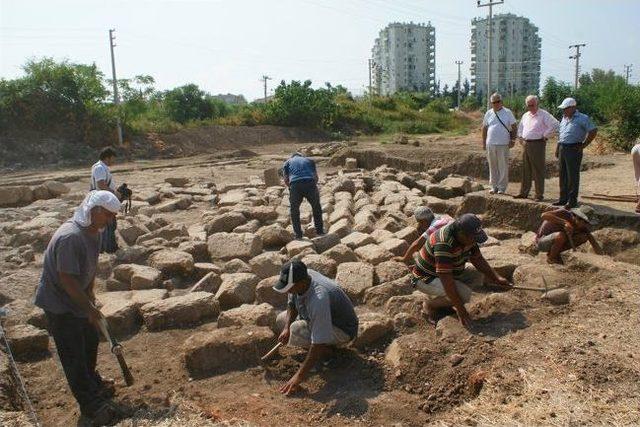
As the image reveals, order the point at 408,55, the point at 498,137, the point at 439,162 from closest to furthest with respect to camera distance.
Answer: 1. the point at 498,137
2. the point at 439,162
3. the point at 408,55

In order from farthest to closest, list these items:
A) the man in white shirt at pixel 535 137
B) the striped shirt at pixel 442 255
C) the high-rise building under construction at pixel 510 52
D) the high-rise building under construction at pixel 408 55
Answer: the high-rise building under construction at pixel 408 55 < the high-rise building under construction at pixel 510 52 < the man in white shirt at pixel 535 137 < the striped shirt at pixel 442 255

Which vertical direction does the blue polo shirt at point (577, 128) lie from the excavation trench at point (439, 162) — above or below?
above

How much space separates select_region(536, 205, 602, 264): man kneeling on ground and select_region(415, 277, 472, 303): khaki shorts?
5.17ft

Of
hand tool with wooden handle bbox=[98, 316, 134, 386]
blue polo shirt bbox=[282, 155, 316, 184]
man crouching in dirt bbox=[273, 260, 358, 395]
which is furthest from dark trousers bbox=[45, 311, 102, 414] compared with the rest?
blue polo shirt bbox=[282, 155, 316, 184]

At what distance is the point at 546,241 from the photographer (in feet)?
20.0

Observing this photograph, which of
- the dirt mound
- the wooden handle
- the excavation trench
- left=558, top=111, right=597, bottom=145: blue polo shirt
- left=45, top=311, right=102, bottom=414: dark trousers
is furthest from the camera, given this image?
the dirt mound

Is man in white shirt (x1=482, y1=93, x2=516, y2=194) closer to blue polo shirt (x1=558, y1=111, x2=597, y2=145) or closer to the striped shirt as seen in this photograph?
blue polo shirt (x1=558, y1=111, x2=597, y2=145)

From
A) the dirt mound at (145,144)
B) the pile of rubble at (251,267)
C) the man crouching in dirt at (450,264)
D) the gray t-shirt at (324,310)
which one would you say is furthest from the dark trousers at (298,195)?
the dirt mound at (145,144)

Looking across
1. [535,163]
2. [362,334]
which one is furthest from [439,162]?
[362,334]

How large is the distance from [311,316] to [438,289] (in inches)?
53.8

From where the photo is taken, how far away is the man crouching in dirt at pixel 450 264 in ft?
14.7

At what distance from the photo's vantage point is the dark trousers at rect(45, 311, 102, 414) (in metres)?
3.88

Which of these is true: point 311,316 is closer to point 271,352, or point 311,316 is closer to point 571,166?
point 271,352

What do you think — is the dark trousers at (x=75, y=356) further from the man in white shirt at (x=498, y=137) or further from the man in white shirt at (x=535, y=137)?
the man in white shirt at (x=498, y=137)
